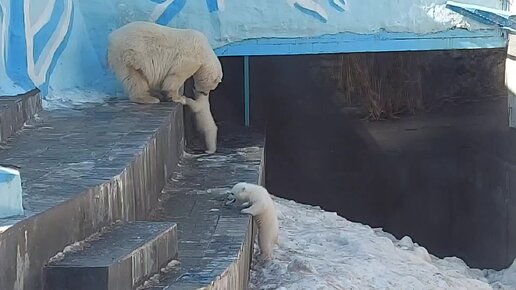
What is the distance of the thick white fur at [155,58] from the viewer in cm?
684

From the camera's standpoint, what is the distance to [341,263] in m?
5.84

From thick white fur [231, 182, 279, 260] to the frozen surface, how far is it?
2.21 meters

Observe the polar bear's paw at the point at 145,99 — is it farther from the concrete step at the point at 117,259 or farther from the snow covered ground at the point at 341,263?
the concrete step at the point at 117,259

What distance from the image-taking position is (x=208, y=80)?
7352mm

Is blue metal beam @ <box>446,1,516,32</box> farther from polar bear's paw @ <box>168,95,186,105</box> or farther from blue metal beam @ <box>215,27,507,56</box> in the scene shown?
polar bear's paw @ <box>168,95,186,105</box>

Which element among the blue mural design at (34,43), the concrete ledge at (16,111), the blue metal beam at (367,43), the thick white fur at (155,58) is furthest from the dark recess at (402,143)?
the concrete ledge at (16,111)

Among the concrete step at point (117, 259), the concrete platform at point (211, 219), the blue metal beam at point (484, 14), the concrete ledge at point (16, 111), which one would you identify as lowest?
the concrete platform at point (211, 219)

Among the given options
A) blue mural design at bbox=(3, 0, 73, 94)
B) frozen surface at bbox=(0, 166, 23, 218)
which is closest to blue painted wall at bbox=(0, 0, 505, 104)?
blue mural design at bbox=(3, 0, 73, 94)

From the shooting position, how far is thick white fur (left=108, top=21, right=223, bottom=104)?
6.84 m

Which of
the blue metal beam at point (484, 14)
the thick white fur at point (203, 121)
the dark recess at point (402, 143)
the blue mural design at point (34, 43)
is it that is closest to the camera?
the blue mural design at point (34, 43)

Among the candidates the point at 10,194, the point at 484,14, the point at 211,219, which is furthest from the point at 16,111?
the point at 484,14

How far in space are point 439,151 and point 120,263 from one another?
8.25 metres

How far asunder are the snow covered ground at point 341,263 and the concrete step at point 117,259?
4.49 feet

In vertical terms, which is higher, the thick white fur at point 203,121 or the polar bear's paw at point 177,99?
the polar bear's paw at point 177,99
